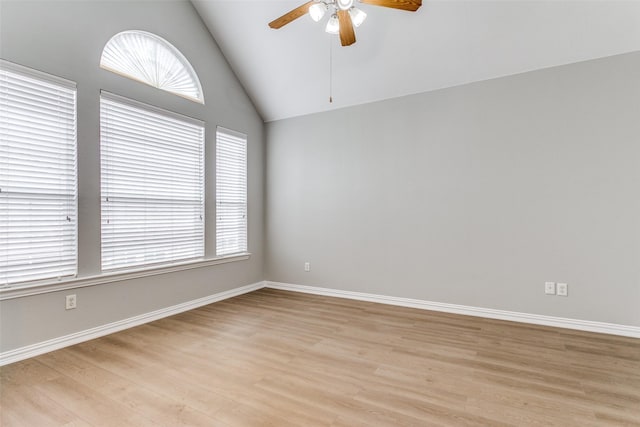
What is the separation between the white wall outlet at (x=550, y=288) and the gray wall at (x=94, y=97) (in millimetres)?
3832

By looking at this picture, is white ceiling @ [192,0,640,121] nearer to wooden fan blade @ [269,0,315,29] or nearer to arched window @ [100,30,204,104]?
arched window @ [100,30,204,104]

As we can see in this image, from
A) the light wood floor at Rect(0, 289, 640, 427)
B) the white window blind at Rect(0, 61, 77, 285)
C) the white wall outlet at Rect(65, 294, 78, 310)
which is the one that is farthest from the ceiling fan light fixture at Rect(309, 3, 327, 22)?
the white wall outlet at Rect(65, 294, 78, 310)

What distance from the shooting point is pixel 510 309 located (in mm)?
3424

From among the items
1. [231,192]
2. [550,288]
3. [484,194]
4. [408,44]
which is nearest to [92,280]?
[231,192]

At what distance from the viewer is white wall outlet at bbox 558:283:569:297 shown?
10.4 feet

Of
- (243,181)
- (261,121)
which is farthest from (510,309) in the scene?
(261,121)

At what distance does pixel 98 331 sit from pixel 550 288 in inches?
176

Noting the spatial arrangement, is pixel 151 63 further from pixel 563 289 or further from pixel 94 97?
pixel 563 289

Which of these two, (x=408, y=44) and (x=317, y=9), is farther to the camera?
(x=408, y=44)

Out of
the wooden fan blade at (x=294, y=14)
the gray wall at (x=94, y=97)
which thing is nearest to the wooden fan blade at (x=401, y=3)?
the wooden fan blade at (x=294, y=14)

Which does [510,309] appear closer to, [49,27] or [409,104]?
[409,104]

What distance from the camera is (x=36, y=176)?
2551 mm

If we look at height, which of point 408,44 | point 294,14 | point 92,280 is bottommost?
point 92,280

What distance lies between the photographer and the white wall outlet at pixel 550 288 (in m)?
3.24
